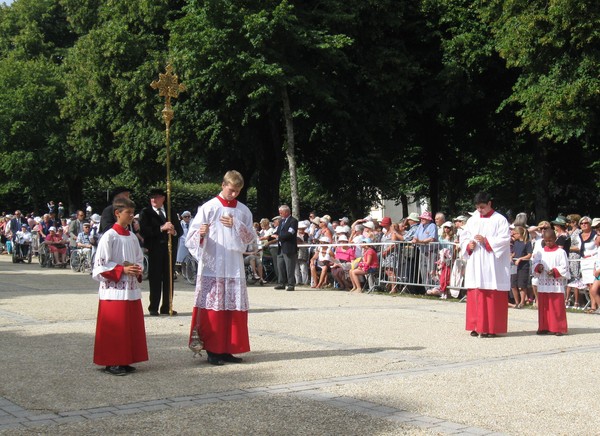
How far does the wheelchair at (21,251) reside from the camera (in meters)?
34.2

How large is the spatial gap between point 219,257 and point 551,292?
5.12 m

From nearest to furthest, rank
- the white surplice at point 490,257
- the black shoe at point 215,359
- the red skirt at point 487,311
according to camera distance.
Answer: the black shoe at point 215,359 < the red skirt at point 487,311 < the white surplice at point 490,257

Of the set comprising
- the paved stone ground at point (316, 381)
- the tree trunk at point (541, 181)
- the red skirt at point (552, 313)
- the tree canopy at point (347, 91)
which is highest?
the tree canopy at point (347, 91)

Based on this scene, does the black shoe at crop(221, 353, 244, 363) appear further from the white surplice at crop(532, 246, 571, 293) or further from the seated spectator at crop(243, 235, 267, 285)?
the seated spectator at crop(243, 235, 267, 285)

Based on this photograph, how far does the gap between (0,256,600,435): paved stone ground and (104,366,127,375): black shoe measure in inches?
5.7

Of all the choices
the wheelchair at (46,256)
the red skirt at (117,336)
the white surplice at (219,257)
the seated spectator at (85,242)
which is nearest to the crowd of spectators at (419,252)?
the seated spectator at (85,242)

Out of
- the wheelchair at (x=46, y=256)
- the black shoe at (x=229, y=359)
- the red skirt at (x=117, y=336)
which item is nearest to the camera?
the red skirt at (x=117, y=336)

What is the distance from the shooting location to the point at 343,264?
68.4 feet

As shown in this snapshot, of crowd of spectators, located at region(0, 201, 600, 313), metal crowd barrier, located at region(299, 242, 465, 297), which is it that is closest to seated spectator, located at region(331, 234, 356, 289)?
crowd of spectators, located at region(0, 201, 600, 313)

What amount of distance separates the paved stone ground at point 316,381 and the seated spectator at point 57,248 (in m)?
16.9

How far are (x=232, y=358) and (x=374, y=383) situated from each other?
2007mm

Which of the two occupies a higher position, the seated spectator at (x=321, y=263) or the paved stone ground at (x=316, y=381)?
the seated spectator at (x=321, y=263)

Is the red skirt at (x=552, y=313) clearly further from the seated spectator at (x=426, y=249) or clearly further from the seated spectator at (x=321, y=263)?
the seated spectator at (x=321, y=263)

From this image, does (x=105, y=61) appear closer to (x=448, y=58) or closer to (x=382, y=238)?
(x=448, y=58)
